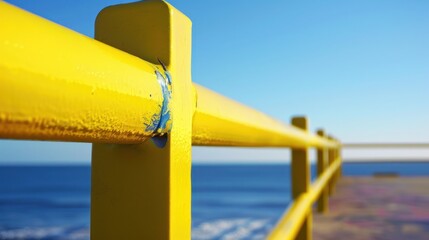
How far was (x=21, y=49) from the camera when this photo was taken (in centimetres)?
26

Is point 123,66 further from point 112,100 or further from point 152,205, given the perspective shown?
point 152,205

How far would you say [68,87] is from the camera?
30 centimetres

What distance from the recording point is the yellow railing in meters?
0.27

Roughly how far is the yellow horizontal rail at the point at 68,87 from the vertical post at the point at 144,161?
37 millimetres

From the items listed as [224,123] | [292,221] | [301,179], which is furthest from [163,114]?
[301,179]

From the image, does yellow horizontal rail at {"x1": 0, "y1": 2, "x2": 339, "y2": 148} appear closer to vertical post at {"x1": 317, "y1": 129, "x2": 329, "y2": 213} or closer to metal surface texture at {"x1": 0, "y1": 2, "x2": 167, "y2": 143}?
metal surface texture at {"x1": 0, "y1": 2, "x2": 167, "y2": 143}

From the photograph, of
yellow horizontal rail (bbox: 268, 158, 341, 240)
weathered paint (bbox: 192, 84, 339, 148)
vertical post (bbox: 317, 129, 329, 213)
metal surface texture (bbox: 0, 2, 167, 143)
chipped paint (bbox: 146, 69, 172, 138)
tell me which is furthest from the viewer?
vertical post (bbox: 317, 129, 329, 213)

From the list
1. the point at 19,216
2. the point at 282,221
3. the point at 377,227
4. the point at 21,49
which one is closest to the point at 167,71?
the point at 21,49

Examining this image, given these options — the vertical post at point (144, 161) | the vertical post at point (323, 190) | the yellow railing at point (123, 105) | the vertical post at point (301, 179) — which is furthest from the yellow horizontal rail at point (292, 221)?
the vertical post at point (323, 190)

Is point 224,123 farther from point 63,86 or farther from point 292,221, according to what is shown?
point 292,221

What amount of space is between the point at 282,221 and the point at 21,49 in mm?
1318

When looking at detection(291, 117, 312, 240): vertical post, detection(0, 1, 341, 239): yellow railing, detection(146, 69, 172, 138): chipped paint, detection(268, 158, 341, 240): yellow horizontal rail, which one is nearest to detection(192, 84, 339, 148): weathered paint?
detection(0, 1, 341, 239): yellow railing

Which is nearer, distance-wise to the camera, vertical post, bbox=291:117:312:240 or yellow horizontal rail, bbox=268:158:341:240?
yellow horizontal rail, bbox=268:158:341:240

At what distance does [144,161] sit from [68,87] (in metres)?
0.18
